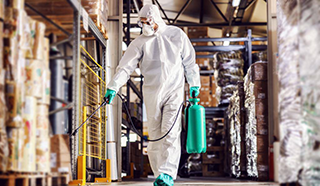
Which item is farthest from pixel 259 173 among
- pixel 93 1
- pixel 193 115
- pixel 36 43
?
pixel 36 43

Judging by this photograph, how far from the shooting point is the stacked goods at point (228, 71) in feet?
35.8

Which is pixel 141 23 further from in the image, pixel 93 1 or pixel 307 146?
pixel 307 146

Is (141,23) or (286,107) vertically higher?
(141,23)

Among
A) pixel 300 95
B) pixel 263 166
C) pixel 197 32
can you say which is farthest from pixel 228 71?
pixel 300 95

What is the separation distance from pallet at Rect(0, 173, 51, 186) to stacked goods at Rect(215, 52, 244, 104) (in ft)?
27.5

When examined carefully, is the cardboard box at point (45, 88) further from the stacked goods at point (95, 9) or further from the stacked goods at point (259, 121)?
the stacked goods at point (259, 121)

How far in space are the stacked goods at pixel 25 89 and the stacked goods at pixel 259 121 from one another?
5.07 meters

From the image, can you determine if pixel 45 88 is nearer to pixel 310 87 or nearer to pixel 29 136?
pixel 29 136

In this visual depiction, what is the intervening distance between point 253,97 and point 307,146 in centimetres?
510

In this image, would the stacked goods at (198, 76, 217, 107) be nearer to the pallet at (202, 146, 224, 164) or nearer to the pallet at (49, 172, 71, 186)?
the pallet at (202, 146, 224, 164)

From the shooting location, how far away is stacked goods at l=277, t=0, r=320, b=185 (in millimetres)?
2586

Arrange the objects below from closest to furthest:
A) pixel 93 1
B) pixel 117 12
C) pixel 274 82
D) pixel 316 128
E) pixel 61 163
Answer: pixel 316 128
pixel 61 163
pixel 93 1
pixel 274 82
pixel 117 12

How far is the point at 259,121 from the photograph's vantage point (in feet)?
24.7

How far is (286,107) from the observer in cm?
287
